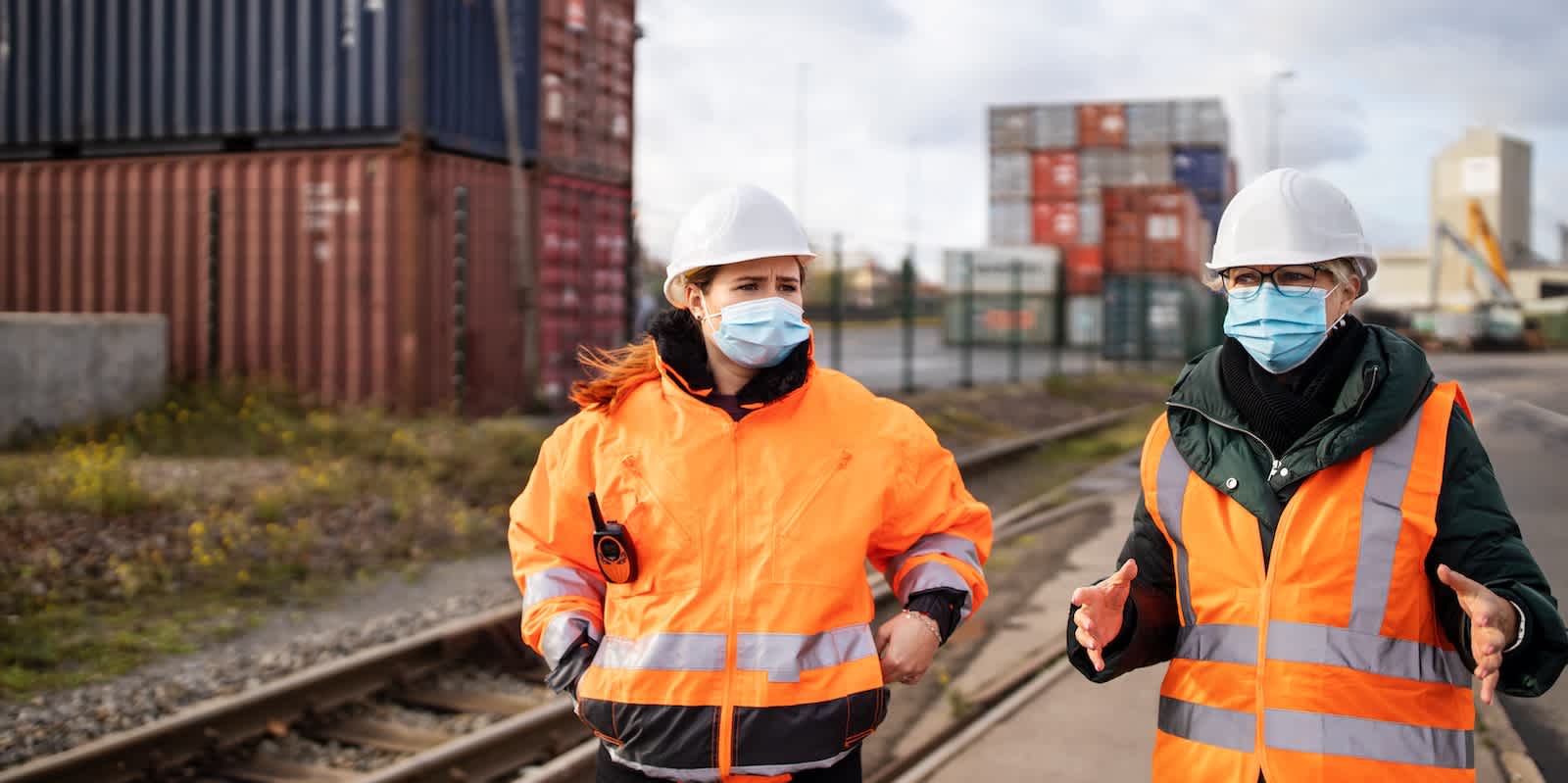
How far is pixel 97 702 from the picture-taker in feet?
19.6

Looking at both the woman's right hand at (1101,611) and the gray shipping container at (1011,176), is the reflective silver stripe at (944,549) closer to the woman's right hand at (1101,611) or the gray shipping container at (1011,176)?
the woman's right hand at (1101,611)

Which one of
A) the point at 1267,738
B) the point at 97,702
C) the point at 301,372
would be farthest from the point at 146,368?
the point at 1267,738

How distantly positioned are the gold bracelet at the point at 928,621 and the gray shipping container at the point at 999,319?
28769 mm

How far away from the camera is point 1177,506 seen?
94.0 inches

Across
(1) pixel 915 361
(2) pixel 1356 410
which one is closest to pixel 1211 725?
(2) pixel 1356 410

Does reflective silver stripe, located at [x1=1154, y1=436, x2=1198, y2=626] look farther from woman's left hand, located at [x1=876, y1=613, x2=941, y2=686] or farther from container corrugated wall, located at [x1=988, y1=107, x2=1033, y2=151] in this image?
container corrugated wall, located at [x1=988, y1=107, x2=1033, y2=151]

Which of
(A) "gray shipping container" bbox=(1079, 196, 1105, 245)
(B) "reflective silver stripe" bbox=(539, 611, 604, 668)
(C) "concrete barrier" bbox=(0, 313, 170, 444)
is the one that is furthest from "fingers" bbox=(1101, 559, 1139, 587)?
(A) "gray shipping container" bbox=(1079, 196, 1105, 245)

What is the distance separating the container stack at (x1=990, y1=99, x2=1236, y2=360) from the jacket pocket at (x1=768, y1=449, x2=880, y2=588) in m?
36.3

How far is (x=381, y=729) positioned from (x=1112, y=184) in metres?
39.5

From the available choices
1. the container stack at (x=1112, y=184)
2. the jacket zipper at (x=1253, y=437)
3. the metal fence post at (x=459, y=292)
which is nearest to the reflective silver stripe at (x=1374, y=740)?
the jacket zipper at (x=1253, y=437)

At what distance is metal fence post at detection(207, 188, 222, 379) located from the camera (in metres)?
14.0

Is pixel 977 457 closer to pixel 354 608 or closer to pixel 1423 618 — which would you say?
pixel 354 608

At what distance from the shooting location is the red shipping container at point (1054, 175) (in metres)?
42.8

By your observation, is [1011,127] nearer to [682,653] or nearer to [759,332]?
[759,332]
